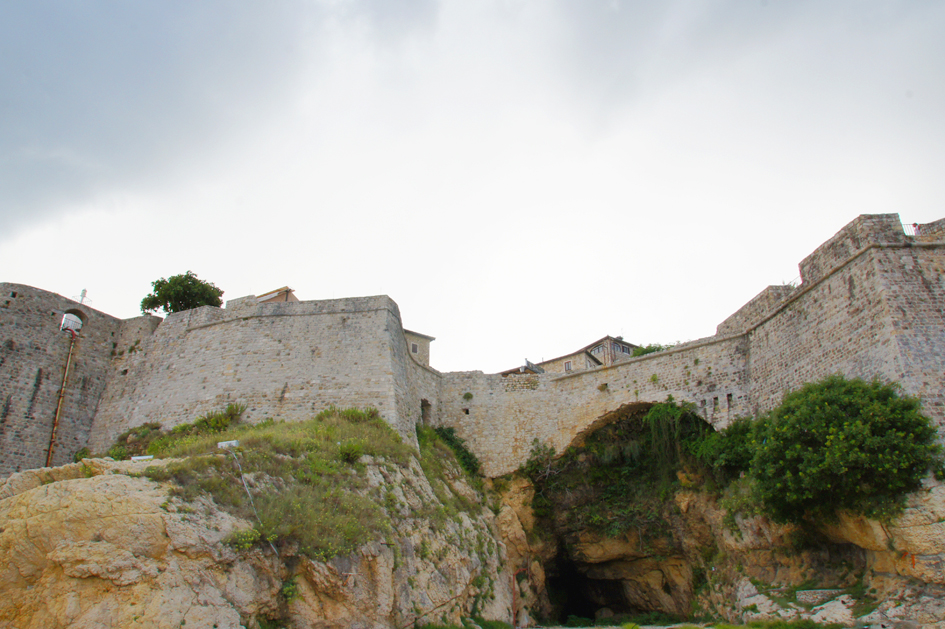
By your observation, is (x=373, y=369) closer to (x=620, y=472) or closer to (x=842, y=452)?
(x=620, y=472)

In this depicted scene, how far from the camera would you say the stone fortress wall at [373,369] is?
1738 centimetres

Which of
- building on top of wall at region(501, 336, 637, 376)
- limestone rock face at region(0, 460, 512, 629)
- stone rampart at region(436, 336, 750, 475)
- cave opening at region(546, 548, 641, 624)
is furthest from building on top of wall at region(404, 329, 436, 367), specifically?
limestone rock face at region(0, 460, 512, 629)

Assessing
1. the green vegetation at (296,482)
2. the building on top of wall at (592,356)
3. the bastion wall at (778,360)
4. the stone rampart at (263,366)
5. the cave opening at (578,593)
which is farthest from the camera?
the building on top of wall at (592,356)

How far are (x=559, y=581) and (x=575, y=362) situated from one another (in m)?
12.8

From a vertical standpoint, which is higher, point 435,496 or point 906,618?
point 435,496

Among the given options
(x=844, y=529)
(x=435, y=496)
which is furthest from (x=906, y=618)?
(x=435, y=496)

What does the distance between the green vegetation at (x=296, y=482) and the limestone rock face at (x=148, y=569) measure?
0.34m

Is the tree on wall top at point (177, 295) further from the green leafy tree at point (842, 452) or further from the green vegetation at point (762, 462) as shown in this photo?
the green leafy tree at point (842, 452)

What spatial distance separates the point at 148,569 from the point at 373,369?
12299 millimetres

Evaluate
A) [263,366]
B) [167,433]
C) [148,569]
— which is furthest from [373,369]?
[148,569]

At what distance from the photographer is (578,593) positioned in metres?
26.4

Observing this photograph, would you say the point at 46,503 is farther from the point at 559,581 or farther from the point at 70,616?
the point at 559,581

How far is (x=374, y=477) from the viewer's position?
16812mm

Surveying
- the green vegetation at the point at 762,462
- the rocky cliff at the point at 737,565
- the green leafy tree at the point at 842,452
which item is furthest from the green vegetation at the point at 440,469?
the green leafy tree at the point at 842,452
